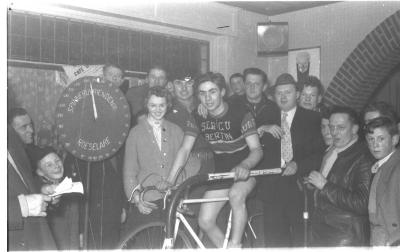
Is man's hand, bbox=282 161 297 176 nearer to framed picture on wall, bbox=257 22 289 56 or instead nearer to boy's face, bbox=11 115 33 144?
framed picture on wall, bbox=257 22 289 56

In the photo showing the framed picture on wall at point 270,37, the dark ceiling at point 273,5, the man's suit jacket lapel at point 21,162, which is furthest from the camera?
the framed picture on wall at point 270,37

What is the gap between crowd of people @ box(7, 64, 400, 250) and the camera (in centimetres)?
209

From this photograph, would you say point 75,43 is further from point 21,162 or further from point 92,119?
point 21,162

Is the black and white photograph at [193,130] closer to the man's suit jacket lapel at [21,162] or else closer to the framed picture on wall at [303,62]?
the framed picture on wall at [303,62]

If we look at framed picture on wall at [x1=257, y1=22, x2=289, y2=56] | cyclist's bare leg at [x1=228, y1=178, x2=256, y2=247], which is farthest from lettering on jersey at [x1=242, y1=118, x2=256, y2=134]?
framed picture on wall at [x1=257, y1=22, x2=289, y2=56]

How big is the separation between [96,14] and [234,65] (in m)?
0.83

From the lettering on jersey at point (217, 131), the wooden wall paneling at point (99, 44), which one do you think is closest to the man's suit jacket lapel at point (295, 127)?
the lettering on jersey at point (217, 131)

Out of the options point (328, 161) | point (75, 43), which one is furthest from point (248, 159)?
point (75, 43)

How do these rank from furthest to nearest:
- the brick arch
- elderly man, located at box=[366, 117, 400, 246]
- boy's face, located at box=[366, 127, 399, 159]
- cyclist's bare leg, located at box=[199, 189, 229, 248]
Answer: the brick arch → cyclist's bare leg, located at box=[199, 189, 229, 248] → boy's face, located at box=[366, 127, 399, 159] → elderly man, located at box=[366, 117, 400, 246]

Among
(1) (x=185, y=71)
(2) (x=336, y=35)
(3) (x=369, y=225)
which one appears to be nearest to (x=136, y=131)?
(1) (x=185, y=71)

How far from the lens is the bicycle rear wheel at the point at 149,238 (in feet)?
7.10

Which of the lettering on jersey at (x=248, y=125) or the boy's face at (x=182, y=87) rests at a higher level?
the boy's face at (x=182, y=87)

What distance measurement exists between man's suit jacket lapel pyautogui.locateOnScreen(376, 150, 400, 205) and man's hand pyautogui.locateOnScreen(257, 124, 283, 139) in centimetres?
70

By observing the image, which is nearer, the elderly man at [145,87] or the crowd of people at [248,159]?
the crowd of people at [248,159]
